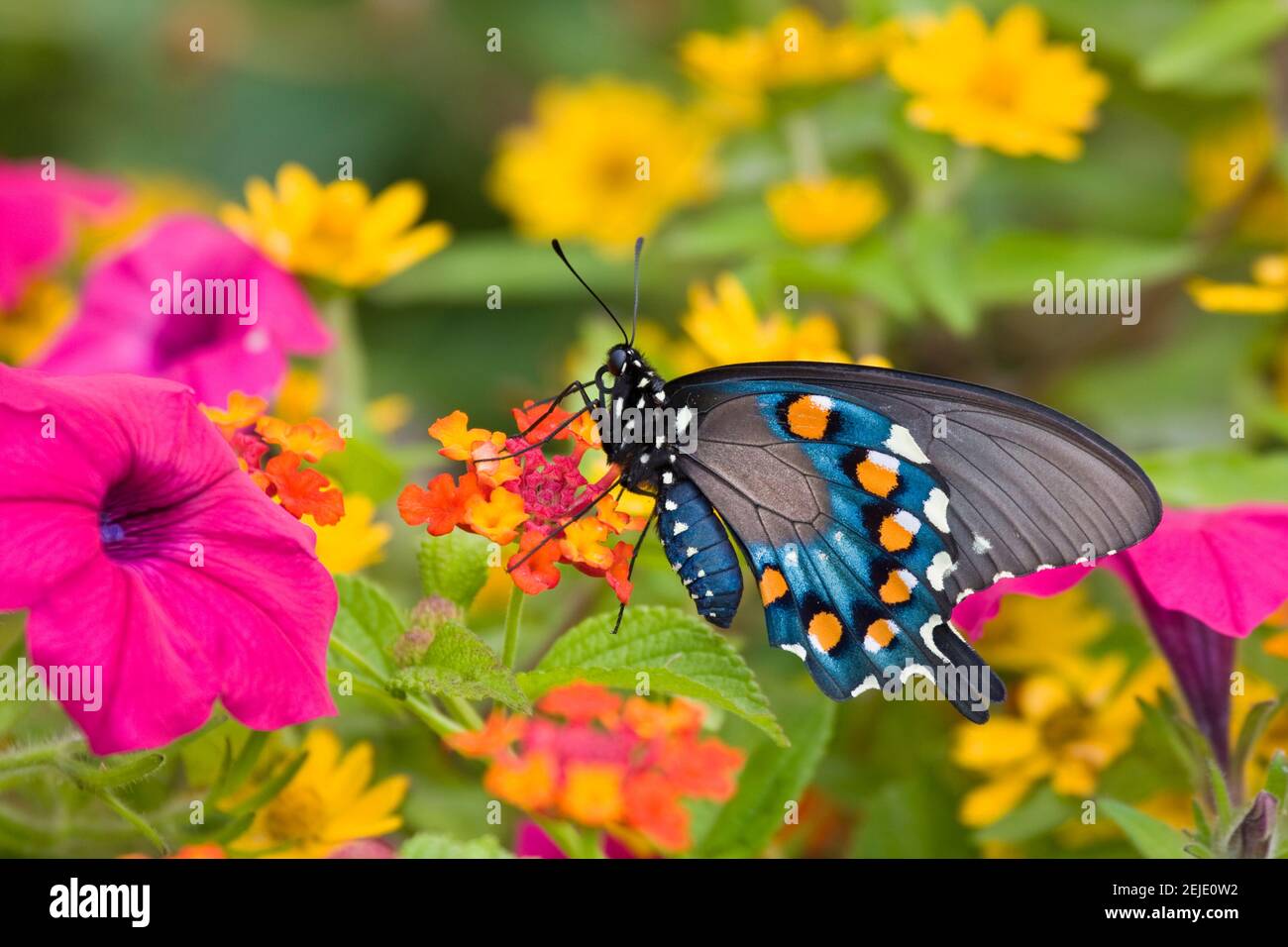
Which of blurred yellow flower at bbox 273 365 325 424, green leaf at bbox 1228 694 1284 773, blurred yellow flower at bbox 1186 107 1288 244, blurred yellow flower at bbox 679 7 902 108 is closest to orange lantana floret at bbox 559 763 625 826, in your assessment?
green leaf at bbox 1228 694 1284 773

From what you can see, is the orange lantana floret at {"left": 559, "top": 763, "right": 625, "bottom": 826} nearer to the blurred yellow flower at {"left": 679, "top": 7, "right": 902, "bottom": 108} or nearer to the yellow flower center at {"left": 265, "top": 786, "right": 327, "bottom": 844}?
the yellow flower center at {"left": 265, "top": 786, "right": 327, "bottom": 844}

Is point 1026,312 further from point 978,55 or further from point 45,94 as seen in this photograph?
point 45,94

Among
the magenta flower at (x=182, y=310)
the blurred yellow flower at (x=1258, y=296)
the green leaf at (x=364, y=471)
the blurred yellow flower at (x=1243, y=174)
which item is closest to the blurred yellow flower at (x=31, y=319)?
the magenta flower at (x=182, y=310)

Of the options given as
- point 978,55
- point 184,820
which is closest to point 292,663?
point 184,820

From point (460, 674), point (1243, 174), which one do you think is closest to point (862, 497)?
point (460, 674)

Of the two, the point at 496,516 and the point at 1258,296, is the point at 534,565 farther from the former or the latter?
the point at 1258,296

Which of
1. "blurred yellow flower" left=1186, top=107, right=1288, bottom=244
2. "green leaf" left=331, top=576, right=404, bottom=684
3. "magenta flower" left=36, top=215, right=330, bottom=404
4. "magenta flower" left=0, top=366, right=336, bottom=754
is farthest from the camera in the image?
"blurred yellow flower" left=1186, top=107, right=1288, bottom=244

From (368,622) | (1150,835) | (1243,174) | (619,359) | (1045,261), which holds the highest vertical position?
(1243,174)
